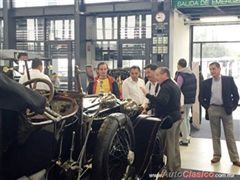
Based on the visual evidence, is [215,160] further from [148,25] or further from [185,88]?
[148,25]

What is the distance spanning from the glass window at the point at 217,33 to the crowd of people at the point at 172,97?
20.2 feet

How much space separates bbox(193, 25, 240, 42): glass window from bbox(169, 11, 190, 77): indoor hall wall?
0.45 meters

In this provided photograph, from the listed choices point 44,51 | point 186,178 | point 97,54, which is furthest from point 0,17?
point 186,178

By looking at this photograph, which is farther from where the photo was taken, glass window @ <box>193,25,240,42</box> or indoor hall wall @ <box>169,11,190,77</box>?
glass window @ <box>193,25,240,42</box>

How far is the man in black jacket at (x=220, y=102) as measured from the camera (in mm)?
5059

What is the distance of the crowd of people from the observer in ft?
14.3

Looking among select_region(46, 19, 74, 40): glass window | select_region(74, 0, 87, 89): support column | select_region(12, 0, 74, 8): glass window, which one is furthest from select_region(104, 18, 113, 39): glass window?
select_region(12, 0, 74, 8): glass window

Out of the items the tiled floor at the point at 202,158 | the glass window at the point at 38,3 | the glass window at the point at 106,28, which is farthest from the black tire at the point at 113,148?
the glass window at the point at 38,3

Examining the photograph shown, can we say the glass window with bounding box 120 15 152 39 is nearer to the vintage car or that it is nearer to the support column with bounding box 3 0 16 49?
the support column with bounding box 3 0 16 49

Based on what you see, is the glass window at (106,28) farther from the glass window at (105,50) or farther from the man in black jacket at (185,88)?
the man in black jacket at (185,88)

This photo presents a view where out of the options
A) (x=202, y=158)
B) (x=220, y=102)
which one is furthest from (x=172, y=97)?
(x=202, y=158)

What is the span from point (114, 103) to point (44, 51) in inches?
289

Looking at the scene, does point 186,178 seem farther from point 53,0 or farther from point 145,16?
point 53,0

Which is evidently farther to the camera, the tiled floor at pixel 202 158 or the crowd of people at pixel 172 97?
the tiled floor at pixel 202 158
